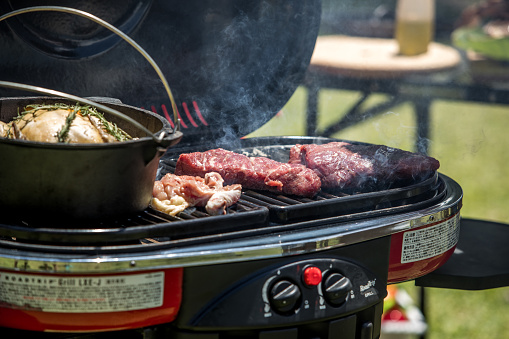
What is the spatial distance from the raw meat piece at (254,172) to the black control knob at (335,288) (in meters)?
0.39

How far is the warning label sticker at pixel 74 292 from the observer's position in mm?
1420

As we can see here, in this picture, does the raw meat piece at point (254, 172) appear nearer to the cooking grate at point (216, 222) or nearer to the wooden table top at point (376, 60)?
the cooking grate at point (216, 222)

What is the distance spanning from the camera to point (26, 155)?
4.79 ft

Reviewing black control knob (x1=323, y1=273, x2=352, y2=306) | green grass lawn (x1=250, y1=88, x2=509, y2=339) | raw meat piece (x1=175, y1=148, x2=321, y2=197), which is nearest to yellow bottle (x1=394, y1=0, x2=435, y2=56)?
green grass lawn (x1=250, y1=88, x2=509, y2=339)

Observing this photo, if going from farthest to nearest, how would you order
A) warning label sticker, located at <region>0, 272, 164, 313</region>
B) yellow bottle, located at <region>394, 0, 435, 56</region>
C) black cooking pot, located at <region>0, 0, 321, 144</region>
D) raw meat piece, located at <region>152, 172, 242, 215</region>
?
1. yellow bottle, located at <region>394, 0, 435, 56</region>
2. black cooking pot, located at <region>0, 0, 321, 144</region>
3. raw meat piece, located at <region>152, 172, 242, 215</region>
4. warning label sticker, located at <region>0, 272, 164, 313</region>

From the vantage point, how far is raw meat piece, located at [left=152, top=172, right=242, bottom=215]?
175 centimetres

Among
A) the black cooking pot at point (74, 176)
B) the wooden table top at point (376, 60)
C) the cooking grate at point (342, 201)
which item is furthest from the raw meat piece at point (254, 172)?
the wooden table top at point (376, 60)

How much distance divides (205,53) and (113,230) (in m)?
1.36

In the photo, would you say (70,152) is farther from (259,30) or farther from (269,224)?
(259,30)

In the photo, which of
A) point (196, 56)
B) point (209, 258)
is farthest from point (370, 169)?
point (196, 56)

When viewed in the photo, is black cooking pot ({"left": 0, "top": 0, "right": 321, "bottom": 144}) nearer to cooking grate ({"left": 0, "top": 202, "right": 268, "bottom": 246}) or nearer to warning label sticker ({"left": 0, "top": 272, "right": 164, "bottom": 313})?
cooking grate ({"left": 0, "top": 202, "right": 268, "bottom": 246})

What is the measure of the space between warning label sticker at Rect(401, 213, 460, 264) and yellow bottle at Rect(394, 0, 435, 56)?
2.29 metres

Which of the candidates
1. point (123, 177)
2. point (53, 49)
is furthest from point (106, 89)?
point (123, 177)

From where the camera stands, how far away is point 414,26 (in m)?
4.01
